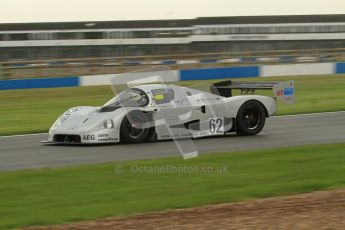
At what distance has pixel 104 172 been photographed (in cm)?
825

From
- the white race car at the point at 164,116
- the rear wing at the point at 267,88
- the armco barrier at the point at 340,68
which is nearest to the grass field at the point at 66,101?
the armco barrier at the point at 340,68

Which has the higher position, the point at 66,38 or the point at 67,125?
the point at 66,38

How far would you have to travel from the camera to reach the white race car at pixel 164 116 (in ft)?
36.2

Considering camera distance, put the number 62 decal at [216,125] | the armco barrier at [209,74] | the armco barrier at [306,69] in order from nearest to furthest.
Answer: the number 62 decal at [216,125] → the armco barrier at [209,74] → the armco barrier at [306,69]

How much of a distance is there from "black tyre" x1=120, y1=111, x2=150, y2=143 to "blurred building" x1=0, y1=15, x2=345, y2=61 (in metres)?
40.7

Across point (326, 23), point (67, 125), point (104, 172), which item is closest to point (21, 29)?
point (326, 23)

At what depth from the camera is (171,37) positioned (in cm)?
5291

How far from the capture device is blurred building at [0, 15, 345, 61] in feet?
168

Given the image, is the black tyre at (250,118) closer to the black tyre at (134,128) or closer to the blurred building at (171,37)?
the black tyre at (134,128)

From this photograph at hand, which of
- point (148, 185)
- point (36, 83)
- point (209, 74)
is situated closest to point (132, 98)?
point (148, 185)

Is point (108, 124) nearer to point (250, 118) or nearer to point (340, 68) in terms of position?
point (250, 118)

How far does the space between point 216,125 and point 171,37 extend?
4144 cm

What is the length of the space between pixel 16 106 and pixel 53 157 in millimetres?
11327

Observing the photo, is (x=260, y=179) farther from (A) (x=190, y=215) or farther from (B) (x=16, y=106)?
(B) (x=16, y=106)
